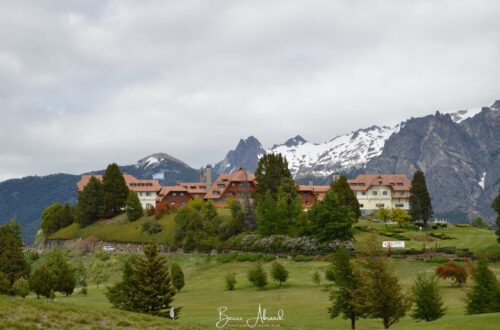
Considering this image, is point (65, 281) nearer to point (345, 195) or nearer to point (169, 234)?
point (169, 234)

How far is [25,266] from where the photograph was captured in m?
67.9

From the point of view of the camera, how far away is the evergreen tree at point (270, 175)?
10512 centimetres

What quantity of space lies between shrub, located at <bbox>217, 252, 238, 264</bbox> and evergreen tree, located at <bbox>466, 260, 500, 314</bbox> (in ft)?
171

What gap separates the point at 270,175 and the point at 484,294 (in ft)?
226

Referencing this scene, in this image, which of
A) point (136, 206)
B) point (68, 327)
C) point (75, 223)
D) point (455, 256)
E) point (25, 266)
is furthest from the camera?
point (75, 223)

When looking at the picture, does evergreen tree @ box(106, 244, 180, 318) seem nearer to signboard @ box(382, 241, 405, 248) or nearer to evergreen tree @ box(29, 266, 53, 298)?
evergreen tree @ box(29, 266, 53, 298)

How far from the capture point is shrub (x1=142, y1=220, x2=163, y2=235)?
10863 cm

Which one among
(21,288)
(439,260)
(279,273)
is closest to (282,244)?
(279,273)

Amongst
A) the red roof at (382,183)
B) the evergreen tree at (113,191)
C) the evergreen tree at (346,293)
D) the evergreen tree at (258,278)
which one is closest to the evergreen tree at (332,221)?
the evergreen tree at (258,278)

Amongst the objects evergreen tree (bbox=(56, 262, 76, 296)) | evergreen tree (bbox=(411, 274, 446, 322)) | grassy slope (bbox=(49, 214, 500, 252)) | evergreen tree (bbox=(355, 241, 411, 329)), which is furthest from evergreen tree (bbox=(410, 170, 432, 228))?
evergreen tree (bbox=(355, 241, 411, 329))

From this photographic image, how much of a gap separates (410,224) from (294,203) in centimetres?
2817

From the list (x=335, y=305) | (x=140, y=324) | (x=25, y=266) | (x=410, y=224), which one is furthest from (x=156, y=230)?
(x=140, y=324)

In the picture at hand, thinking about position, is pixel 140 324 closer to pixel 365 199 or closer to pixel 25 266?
pixel 25 266

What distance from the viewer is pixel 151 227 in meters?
109
